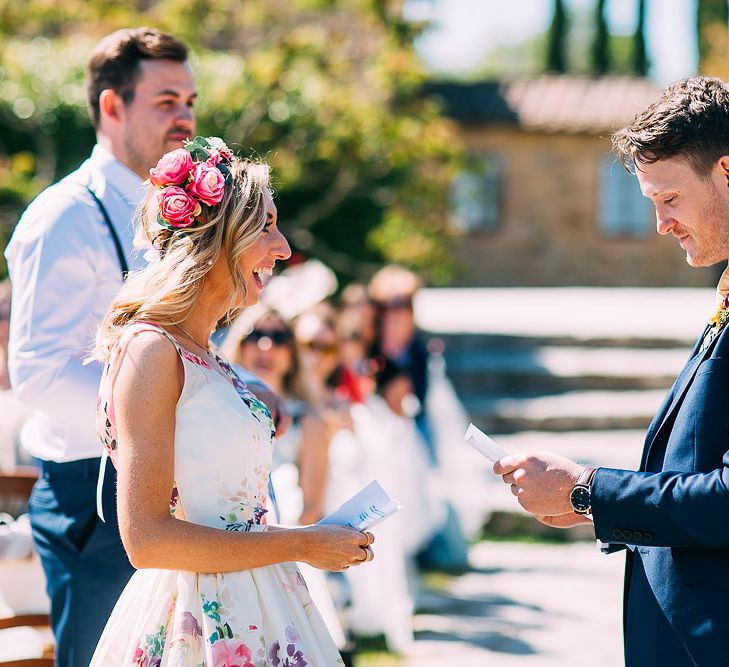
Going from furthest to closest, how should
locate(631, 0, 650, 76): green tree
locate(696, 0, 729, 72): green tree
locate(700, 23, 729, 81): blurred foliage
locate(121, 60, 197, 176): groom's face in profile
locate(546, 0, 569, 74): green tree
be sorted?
1. locate(631, 0, 650, 76): green tree
2. locate(546, 0, 569, 74): green tree
3. locate(696, 0, 729, 72): green tree
4. locate(700, 23, 729, 81): blurred foliage
5. locate(121, 60, 197, 176): groom's face in profile

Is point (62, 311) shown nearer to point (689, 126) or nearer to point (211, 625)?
point (211, 625)

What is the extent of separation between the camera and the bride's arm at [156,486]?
2.37 m

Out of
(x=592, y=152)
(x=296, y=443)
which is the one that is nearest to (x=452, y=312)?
(x=592, y=152)

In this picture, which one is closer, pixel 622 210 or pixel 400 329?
pixel 400 329

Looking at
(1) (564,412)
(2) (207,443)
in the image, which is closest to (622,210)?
(1) (564,412)

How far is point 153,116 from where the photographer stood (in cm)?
340

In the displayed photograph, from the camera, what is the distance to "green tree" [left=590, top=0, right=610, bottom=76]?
28453 mm

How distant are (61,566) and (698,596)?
67.9 inches

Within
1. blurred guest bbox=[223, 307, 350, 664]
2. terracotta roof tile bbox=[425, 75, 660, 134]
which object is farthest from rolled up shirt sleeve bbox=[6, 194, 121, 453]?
terracotta roof tile bbox=[425, 75, 660, 134]

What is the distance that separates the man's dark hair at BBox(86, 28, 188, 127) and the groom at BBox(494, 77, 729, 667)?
1.56m

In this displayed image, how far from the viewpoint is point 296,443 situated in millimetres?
5418

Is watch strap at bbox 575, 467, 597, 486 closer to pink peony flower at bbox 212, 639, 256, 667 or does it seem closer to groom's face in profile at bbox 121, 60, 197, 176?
pink peony flower at bbox 212, 639, 256, 667

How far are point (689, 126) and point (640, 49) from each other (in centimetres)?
2839

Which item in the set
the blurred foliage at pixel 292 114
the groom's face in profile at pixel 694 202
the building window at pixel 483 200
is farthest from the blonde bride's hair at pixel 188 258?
the building window at pixel 483 200
